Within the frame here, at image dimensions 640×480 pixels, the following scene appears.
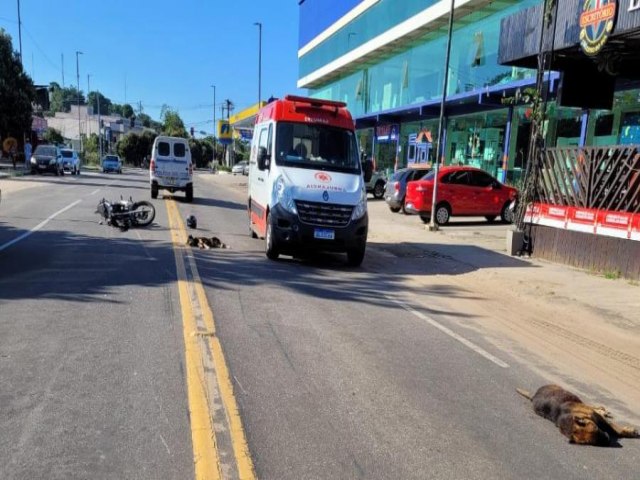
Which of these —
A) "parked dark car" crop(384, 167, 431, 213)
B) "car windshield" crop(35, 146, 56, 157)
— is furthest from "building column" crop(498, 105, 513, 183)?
"car windshield" crop(35, 146, 56, 157)

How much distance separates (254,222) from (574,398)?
913 centimetres

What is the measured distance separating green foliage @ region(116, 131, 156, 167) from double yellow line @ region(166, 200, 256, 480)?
87.6 m

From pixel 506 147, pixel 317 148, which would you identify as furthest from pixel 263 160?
pixel 506 147

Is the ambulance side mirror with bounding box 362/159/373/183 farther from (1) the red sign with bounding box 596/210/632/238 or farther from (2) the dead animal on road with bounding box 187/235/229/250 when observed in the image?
(1) the red sign with bounding box 596/210/632/238

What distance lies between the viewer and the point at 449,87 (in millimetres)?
28172

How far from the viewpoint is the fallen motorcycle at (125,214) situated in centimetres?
1398

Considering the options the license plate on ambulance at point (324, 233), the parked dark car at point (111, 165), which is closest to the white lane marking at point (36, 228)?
the license plate on ambulance at point (324, 233)

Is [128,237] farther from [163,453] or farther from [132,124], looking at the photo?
[132,124]

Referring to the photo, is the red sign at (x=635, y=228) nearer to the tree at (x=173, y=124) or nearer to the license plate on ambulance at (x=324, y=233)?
the license plate on ambulance at (x=324, y=233)

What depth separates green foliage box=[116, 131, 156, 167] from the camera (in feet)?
295

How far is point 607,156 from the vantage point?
11273mm

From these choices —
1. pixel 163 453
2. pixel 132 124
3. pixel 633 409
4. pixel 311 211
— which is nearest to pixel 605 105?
pixel 311 211

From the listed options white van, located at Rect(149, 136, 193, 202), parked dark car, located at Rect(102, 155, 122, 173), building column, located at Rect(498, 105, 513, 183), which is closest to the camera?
white van, located at Rect(149, 136, 193, 202)

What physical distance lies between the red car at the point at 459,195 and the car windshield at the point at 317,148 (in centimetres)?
806
